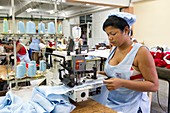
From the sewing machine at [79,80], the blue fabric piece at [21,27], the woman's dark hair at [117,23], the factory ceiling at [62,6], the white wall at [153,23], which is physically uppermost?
the factory ceiling at [62,6]

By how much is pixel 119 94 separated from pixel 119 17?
562mm

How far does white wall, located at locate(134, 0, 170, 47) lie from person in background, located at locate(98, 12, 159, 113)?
443 centimetres

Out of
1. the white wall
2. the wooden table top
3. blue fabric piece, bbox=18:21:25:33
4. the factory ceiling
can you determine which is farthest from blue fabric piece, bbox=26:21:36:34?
the white wall

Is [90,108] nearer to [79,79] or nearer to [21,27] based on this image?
[79,79]

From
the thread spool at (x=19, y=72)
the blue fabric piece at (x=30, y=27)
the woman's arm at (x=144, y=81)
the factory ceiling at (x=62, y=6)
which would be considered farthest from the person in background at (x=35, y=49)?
the woman's arm at (x=144, y=81)

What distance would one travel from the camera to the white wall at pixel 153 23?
202 inches

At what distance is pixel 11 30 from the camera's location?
240cm

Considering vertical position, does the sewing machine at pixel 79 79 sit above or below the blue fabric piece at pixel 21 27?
below

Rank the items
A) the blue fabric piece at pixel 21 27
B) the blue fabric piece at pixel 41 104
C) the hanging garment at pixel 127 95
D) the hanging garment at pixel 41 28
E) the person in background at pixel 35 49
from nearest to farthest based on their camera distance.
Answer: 1. the blue fabric piece at pixel 41 104
2. the hanging garment at pixel 127 95
3. the blue fabric piece at pixel 21 27
4. the hanging garment at pixel 41 28
5. the person in background at pixel 35 49

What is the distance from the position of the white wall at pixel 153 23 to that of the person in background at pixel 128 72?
14.5 feet

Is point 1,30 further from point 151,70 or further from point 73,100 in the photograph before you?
point 151,70

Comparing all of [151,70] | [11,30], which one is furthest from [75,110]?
[11,30]

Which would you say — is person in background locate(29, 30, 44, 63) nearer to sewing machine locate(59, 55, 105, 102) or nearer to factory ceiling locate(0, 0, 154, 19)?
factory ceiling locate(0, 0, 154, 19)

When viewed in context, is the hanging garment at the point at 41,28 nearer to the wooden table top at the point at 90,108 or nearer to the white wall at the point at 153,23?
the wooden table top at the point at 90,108
